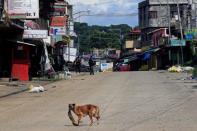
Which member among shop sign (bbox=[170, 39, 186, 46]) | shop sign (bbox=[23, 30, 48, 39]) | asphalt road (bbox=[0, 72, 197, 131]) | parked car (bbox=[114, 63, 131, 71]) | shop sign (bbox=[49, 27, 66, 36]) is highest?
shop sign (bbox=[49, 27, 66, 36])

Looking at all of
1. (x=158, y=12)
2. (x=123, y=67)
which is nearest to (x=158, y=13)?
(x=158, y=12)

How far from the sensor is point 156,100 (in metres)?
23.8

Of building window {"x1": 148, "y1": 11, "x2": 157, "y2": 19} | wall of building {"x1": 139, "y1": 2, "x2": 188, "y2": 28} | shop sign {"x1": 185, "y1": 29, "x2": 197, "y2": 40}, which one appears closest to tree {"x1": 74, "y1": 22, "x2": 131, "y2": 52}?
wall of building {"x1": 139, "y1": 2, "x2": 188, "y2": 28}

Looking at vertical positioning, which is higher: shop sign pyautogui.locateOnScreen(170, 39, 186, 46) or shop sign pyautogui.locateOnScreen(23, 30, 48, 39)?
shop sign pyautogui.locateOnScreen(170, 39, 186, 46)

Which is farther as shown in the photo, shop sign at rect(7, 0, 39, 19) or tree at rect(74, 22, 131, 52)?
tree at rect(74, 22, 131, 52)

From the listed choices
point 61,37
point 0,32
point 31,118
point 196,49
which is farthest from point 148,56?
point 31,118

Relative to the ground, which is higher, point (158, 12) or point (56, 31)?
point (158, 12)

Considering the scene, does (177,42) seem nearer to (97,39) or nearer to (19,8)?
(19,8)

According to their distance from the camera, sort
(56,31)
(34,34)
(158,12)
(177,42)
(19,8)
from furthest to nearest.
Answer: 1. (158,12)
2. (177,42)
3. (56,31)
4. (34,34)
5. (19,8)

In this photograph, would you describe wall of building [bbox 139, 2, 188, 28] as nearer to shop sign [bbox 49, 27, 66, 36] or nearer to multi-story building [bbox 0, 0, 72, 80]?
shop sign [bbox 49, 27, 66, 36]

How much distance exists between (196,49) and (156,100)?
160 feet

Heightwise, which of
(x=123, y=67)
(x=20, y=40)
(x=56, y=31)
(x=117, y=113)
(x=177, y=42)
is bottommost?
(x=117, y=113)

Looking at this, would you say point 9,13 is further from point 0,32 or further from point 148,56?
point 148,56

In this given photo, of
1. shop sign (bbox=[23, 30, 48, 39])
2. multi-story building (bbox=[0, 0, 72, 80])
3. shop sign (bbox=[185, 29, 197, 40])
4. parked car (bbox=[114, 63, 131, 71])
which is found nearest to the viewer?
multi-story building (bbox=[0, 0, 72, 80])
